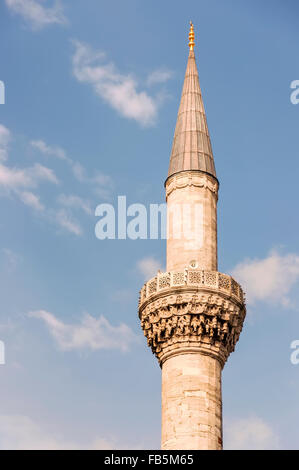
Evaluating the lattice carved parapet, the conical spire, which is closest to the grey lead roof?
the conical spire

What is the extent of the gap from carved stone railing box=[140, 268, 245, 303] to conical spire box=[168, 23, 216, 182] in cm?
454

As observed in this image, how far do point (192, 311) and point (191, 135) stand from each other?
7.84m

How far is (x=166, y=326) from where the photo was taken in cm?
3462

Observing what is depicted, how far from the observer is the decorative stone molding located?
122 ft

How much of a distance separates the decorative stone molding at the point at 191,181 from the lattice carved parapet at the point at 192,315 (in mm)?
3801

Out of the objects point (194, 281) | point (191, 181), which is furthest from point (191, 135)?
point (194, 281)

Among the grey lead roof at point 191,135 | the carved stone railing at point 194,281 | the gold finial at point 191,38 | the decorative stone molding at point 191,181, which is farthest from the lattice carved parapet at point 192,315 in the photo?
the gold finial at point 191,38

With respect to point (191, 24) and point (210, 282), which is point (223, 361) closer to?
point (210, 282)

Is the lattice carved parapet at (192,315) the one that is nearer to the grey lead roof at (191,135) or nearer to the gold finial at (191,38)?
the grey lead roof at (191,135)

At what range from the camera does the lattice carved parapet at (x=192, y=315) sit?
34.2 m

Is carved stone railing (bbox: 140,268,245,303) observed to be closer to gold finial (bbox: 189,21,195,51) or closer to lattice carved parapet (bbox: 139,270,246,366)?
lattice carved parapet (bbox: 139,270,246,366)

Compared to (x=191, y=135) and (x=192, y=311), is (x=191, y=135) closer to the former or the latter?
(x=191, y=135)

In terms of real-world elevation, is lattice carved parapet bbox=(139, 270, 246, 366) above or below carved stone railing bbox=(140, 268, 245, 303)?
below
